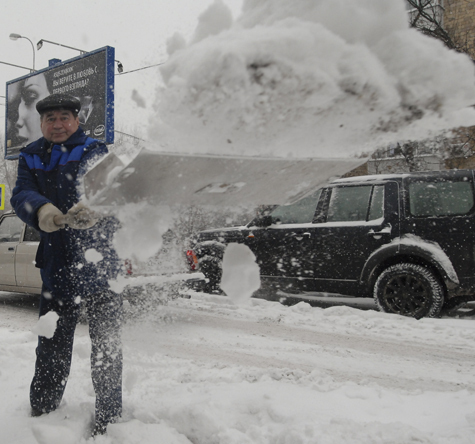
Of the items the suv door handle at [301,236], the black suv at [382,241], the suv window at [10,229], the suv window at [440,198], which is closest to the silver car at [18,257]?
the suv window at [10,229]

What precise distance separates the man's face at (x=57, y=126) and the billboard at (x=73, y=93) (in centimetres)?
787

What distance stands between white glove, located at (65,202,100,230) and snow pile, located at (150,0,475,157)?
485 millimetres

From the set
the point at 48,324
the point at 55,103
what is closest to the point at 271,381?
the point at 48,324

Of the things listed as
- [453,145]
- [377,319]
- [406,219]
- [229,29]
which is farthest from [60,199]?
[453,145]

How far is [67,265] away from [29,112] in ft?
38.6

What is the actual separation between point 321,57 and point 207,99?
632 mm

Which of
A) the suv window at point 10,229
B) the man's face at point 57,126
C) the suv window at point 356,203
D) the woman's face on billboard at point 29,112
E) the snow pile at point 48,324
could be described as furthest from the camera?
the woman's face on billboard at point 29,112

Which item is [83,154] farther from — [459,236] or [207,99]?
[459,236]

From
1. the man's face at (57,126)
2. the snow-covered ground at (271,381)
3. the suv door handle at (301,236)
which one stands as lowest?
the snow-covered ground at (271,381)

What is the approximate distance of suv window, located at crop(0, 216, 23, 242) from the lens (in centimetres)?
720

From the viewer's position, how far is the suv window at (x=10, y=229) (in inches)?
283

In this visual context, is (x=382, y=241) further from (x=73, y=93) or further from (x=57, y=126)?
(x=73, y=93)

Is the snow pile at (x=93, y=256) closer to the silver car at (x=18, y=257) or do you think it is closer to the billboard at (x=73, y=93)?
the silver car at (x=18, y=257)

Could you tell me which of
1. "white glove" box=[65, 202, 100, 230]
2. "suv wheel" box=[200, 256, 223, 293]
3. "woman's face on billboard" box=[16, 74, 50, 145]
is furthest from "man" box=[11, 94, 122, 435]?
"woman's face on billboard" box=[16, 74, 50, 145]
